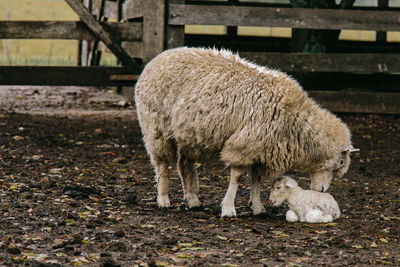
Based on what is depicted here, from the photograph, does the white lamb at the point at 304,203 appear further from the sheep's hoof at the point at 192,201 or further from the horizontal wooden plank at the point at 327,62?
the horizontal wooden plank at the point at 327,62

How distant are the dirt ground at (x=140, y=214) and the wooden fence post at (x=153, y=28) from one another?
4.57 feet

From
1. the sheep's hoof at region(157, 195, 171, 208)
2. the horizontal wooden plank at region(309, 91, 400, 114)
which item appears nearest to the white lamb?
the sheep's hoof at region(157, 195, 171, 208)

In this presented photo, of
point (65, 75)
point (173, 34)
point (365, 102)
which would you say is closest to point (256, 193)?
point (173, 34)

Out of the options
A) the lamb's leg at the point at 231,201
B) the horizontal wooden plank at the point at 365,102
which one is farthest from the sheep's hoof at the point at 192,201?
the horizontal wooden plank at the point at 365,102

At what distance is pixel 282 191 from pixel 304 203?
0.24 m

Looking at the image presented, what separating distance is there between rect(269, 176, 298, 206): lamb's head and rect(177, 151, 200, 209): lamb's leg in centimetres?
81

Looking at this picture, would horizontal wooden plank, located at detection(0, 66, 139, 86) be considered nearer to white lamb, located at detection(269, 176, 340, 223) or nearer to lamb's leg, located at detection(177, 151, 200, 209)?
lamb's leg, located at detection(177, 151, 200, 209)

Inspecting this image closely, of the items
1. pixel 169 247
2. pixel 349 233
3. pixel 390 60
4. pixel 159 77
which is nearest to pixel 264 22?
pixel 390 60

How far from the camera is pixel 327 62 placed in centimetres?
994

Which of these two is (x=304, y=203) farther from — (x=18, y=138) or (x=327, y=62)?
(x=18, y=138)

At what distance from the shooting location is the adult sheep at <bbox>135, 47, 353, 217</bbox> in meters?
5.98

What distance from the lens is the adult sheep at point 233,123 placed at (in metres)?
5.98

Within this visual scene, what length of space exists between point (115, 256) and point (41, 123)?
244 inches

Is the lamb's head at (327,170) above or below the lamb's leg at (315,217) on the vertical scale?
above
